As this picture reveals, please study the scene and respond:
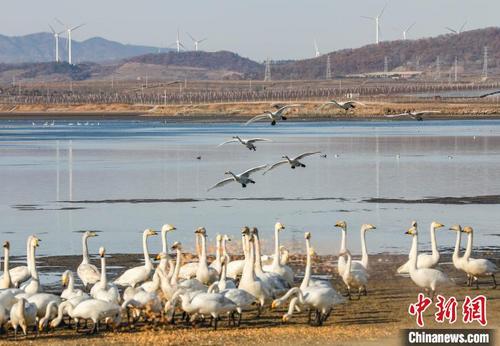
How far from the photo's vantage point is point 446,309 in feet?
52.9

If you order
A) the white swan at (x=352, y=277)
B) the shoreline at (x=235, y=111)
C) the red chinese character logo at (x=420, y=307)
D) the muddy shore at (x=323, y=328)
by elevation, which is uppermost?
the shoreline at (x=235, y=111)

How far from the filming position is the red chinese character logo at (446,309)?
15.6 metres

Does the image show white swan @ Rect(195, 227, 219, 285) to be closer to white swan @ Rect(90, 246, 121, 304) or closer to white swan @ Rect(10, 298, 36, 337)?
white swan @ Rect(90, 246, 121, 304)

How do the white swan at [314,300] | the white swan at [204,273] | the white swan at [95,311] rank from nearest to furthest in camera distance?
the white swan at [95,311] < the white swan at [314,300] < the white swan at [204,273]

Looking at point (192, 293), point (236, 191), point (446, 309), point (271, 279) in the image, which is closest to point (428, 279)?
point (446, 309)

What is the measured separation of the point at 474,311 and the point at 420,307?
907 mm

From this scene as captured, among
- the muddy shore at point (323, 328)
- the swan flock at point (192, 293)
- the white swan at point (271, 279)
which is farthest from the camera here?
the white swan at point (271, 279)

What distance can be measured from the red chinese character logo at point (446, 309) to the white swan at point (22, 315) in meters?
5.18

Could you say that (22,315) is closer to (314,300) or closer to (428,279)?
(314,300)

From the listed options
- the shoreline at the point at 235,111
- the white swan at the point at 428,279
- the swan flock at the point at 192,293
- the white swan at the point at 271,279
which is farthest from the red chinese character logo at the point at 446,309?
the shoreline at the point at 235,111

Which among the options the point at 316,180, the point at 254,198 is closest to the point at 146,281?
the point at 254,198

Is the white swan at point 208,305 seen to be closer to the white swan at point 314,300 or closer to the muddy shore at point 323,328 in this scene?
the muddy shore at point 323,328

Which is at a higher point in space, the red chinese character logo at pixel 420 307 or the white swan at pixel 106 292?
the white swan at pixel 106 292

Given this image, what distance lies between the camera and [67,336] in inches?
610
